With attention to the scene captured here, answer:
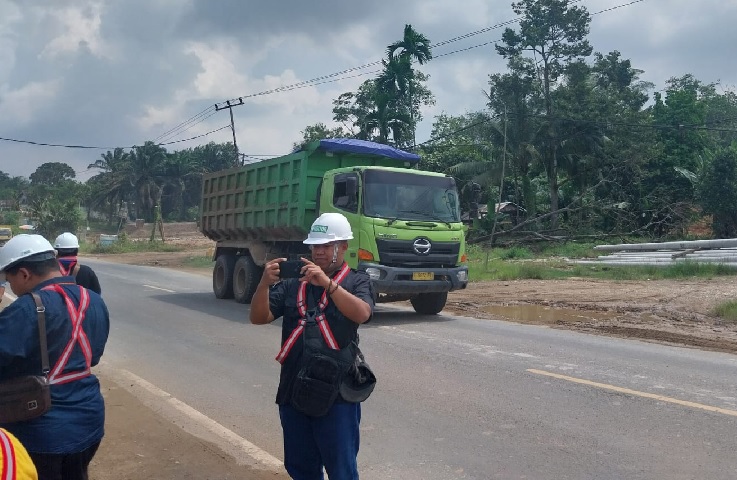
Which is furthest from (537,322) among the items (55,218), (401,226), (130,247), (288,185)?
(55,218)

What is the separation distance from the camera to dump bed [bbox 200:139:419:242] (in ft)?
45.9

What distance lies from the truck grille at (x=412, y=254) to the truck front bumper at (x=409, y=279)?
0.36ft

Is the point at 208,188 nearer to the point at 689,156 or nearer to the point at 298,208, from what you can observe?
the point at 298,208

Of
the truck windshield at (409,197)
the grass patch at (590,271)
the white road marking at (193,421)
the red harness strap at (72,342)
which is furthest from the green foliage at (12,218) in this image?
the red harness strap at (72,342)

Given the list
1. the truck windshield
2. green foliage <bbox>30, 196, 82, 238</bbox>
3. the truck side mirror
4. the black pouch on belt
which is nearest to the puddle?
the truck windshield

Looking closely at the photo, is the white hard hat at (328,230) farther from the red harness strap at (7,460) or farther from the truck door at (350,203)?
the truck door at (350,203)

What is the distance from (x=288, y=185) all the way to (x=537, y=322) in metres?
5.35

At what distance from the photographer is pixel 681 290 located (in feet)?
56.9

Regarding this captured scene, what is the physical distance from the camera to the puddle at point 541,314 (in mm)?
14046

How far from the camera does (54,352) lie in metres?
3.27

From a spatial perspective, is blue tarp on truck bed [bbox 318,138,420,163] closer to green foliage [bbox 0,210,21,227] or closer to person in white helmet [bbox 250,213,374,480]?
person in white helmet [bbox 250,213,374,480]

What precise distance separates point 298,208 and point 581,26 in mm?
34705

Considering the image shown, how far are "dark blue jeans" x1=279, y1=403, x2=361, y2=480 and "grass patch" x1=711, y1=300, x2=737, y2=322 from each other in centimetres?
1184

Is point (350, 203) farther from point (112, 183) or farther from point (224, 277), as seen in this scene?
point (112, 183)
